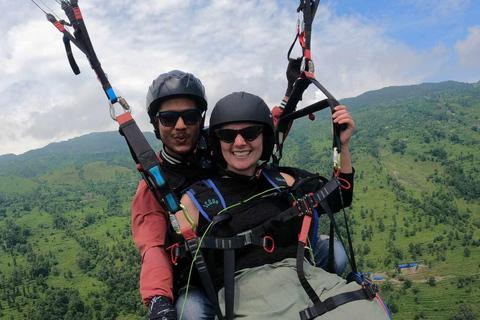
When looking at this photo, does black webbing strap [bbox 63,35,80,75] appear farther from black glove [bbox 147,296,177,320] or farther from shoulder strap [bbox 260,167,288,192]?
black glove [bbox 147,296,177,320]

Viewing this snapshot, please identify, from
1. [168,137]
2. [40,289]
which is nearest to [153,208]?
[168,137]

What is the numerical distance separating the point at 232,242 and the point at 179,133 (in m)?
1.49

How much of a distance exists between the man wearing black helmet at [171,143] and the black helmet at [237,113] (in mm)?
364

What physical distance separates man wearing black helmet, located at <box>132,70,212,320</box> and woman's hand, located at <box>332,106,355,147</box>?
1468 mm

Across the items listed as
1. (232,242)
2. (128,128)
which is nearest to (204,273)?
(232,242)

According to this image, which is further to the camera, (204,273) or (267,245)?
(267,245)

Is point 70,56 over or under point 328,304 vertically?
over

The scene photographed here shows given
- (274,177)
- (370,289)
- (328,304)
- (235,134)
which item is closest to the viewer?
(328,304)

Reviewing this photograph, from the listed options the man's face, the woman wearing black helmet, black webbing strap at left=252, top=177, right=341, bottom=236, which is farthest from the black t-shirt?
the man's face

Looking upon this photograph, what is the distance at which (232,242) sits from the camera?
110 inches

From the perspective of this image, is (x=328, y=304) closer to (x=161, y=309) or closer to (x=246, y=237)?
(x=246, y=237)

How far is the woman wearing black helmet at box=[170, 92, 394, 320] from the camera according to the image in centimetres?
275

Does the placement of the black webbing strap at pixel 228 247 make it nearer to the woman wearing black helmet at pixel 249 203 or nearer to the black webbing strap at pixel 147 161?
the woman wearing black helmet at pixel 249 203

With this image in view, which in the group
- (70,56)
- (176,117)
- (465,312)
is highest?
(70,56)
